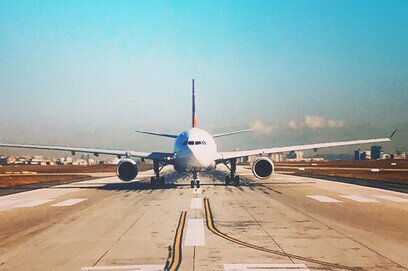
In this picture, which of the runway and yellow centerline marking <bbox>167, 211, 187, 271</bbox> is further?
the runway

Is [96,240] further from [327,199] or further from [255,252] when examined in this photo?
[327,199]

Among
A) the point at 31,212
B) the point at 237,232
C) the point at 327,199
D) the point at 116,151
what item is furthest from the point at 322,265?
the point at 116,151

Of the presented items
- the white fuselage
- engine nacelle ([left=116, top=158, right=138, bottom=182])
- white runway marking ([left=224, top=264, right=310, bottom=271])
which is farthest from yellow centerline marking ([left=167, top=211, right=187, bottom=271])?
engine nacelle ([left=116, top=158, right=138, bottom=182])

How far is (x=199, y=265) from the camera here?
30.9ft

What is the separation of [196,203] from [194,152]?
371 inches

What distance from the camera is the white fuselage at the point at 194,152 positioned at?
32094 mm

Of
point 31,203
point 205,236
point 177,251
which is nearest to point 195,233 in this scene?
point 205,236

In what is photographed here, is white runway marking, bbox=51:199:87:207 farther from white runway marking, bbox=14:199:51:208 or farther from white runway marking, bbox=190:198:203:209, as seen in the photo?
white runway marking, bbox=190:198:203:209

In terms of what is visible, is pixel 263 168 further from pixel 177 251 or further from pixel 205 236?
pixel 177 251

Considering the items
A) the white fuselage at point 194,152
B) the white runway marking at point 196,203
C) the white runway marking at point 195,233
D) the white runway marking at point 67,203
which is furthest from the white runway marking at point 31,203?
the white fuselage at point 194,152

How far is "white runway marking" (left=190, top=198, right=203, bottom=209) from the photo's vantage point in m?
20.9

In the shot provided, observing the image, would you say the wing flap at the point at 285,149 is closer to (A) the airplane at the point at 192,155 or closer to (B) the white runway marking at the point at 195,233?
(A) the airplane at the point at 192,155

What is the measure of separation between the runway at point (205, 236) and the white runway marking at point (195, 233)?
0.03 m

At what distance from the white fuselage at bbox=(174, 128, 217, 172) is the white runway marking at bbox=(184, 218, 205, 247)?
15471 mm
